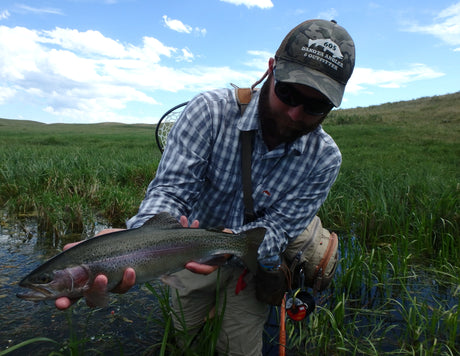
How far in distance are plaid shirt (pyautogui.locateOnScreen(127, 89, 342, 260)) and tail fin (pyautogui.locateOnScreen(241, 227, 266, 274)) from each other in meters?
0.37

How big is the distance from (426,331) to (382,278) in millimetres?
623

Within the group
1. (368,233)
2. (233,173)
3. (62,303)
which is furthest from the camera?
(368,233)

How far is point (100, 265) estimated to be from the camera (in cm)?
194

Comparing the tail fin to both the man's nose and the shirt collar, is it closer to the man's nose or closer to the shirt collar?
the shirt collar

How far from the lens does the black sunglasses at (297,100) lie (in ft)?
8.29

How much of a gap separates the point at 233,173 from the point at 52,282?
1609 mm

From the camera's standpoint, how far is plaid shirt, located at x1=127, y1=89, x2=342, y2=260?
278cm

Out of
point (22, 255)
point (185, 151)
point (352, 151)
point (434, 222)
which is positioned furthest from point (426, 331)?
point (352, 151)

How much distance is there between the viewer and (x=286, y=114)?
2670 mm

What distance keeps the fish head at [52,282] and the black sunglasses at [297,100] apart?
68.4 inches

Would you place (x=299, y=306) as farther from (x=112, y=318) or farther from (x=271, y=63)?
→ (x=271, y=63)

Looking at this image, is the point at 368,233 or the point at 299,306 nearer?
the point at 299,306

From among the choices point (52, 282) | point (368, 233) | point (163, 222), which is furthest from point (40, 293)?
point (368, 233)

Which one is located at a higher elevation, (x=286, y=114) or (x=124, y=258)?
(x=286, y=114)
